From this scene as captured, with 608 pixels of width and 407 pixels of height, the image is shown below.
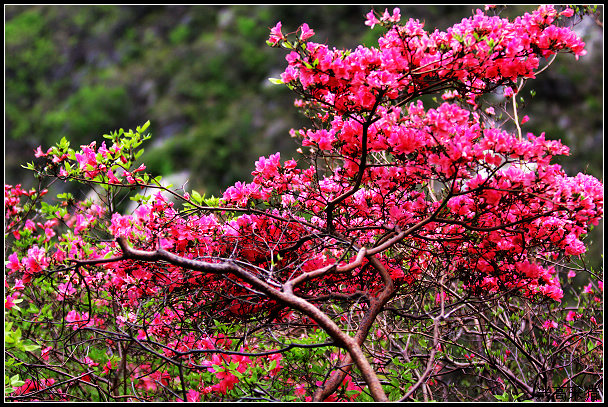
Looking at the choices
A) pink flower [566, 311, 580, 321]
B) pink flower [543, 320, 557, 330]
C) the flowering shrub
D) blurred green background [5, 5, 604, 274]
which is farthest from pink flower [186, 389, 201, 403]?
blurred green background [5, 5, 604, 274]

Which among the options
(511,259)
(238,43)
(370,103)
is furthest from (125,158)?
(238,43)

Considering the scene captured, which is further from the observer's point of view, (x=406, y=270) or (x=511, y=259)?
(x=406, y=270)

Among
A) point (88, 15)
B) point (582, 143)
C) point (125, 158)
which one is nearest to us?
point (125, 158)

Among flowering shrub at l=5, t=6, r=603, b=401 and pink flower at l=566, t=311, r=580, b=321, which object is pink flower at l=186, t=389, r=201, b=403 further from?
pink flower at l=566, t=311, r=580, b=321

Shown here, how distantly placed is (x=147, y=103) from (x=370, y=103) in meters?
23.1

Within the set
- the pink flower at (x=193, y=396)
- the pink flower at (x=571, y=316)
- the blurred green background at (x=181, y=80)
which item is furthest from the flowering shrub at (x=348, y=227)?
the blurred green background at (x=181, y=80)

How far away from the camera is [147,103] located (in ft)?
76.8

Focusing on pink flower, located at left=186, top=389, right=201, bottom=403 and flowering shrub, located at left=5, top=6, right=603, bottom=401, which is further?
pink flower, located at left=186, top=389, right=201, bottom=403

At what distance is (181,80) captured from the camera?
2327 centimetres

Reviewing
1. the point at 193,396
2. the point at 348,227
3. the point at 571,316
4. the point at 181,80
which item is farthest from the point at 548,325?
the point at 181,80

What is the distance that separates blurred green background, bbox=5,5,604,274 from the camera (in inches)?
709

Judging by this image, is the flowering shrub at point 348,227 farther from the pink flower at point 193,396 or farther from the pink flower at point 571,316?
the pink flower at point 571,316

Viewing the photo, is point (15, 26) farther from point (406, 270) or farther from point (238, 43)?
point (406, 270)

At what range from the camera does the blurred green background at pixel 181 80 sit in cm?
1800
